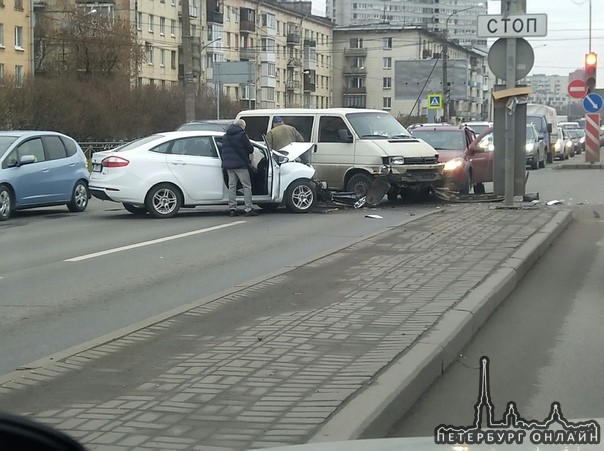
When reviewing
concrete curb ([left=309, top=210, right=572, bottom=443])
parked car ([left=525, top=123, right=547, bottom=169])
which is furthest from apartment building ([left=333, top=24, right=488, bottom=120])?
concrete curb ([left=309, top=210, right=572, bottom=443])

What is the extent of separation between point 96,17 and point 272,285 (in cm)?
5841

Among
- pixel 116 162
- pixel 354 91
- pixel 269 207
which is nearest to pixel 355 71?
pixel 354 91

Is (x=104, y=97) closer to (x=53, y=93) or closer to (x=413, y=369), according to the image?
(x=53, y=93)

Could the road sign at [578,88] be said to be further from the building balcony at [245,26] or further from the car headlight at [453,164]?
the building balcony at [245,26]

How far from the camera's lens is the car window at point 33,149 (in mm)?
17766

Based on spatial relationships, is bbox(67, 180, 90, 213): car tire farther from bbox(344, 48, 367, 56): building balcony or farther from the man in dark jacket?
bbox(344, 48, 367, 56): building balcony

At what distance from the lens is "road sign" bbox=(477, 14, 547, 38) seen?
15211mm

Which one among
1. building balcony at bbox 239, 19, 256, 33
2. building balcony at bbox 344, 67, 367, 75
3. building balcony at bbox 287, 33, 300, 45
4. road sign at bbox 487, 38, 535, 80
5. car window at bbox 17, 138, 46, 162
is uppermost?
building balcony at bbox 239, 19, 256, 33

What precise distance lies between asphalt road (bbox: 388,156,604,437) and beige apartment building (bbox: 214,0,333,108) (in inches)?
2961

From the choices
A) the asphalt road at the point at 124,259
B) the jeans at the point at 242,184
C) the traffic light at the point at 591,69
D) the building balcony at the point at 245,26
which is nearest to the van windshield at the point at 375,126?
the asphalt road at the point at 124,259

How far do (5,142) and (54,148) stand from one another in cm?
113

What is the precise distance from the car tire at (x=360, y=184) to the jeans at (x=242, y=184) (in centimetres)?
261

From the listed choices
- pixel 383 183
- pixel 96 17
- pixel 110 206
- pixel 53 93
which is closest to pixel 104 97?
pixel 53 93

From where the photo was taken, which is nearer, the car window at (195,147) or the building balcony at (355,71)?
the car window at (195,147)
